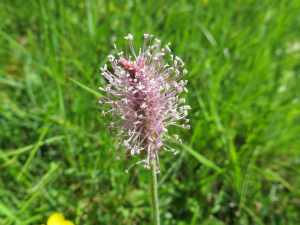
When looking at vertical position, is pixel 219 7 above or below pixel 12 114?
above

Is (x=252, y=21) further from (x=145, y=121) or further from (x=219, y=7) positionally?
(x=145, y=121)

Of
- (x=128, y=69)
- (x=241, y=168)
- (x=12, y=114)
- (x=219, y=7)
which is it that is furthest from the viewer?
(x=219, y=7)

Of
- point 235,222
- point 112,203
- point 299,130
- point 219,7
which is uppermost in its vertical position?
point 219,7

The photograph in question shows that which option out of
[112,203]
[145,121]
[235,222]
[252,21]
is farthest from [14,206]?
[252,21]

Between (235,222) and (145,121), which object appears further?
(235,222)

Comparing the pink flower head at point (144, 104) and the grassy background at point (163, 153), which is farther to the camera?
the grassy background at point (163, 153)

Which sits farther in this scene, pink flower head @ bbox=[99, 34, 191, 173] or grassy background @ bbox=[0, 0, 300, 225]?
grassy background @ bbox=[0, 0, 300, 225]

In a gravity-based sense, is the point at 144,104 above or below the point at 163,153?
below

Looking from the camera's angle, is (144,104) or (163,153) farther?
(163,153)
